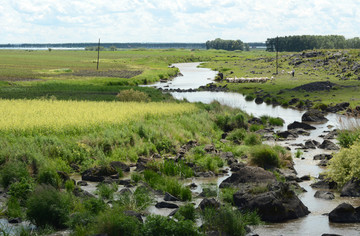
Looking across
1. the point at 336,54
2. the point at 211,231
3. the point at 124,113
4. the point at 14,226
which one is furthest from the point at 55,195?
the point at 336,54

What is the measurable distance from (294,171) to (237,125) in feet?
50.5

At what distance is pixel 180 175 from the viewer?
25.6 metres

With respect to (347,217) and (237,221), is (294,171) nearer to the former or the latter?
(347,217)

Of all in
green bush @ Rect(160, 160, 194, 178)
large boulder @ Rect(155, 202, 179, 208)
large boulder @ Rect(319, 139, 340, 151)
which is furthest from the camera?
large boulder @ Rect(319, 139, 340, 151)

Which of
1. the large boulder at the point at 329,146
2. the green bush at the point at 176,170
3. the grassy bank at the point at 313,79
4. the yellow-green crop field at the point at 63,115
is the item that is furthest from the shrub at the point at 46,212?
the grassy bank at the point at 313,79

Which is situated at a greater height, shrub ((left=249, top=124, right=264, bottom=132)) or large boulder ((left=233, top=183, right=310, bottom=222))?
large boulder ((left=233, top=183, right=310, bottom=222))

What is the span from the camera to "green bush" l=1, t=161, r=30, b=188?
22422 mm

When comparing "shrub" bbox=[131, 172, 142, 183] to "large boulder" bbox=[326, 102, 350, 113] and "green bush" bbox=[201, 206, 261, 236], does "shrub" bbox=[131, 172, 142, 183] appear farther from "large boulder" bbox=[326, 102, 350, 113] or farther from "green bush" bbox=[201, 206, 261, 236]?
"large boulder" bbox=[326, 102, 350, 113]

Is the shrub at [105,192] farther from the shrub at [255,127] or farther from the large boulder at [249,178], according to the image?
the shrub at [255,127]

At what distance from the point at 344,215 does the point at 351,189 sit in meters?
3.70

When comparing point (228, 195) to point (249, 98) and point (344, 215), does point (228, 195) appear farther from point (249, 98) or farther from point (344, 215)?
point (249, 98)

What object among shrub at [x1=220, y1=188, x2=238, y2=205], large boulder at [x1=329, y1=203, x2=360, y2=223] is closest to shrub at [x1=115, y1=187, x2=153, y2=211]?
shrub at [x1=220, y1=188, x2=238, y2=205]

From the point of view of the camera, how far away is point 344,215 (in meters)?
17.7

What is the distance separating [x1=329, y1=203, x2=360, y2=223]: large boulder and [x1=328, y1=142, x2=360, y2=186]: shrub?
11.2 feet
